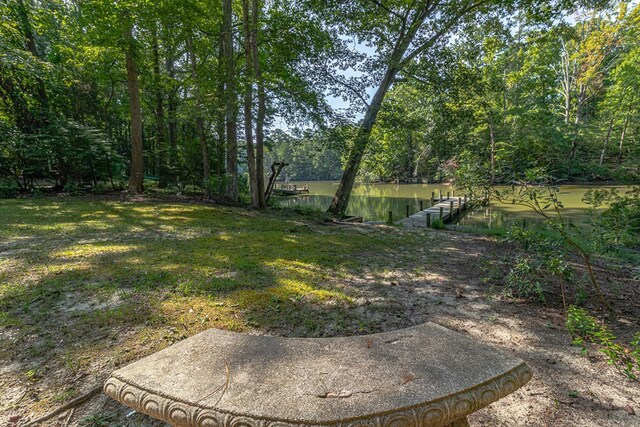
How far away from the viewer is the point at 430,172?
122 feet

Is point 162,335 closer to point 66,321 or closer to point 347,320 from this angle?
point 66,321

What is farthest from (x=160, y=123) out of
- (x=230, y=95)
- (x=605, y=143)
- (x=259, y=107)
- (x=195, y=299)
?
(x=605, y=143)

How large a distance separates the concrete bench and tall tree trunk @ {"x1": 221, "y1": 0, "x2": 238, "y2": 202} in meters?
7.63

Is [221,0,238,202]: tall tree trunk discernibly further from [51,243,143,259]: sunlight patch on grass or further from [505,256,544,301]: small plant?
[505,256,544,301]: small plant

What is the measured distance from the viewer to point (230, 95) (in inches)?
302

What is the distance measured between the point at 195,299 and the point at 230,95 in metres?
6.45

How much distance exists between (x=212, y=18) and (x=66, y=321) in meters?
11.7

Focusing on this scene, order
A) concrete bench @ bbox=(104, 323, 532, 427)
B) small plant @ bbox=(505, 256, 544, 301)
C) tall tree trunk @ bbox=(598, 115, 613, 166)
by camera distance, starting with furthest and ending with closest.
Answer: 1. tall tree trunk @ bbox=(598, 115, 613, 166)
2. small plant @ bbox=(505, 256, 544, 301)
3. concrete bench @ bbox=(104, 323, 532, 427)

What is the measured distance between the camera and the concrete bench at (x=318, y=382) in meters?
0.95

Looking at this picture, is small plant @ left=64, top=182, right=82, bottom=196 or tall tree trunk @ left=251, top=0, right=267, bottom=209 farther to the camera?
small plant @ left=64, top=182, right=82, bottom=196

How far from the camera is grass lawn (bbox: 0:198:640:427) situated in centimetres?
184

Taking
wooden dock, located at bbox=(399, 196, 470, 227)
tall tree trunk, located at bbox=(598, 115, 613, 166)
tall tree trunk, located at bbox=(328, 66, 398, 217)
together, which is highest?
tall tree trunk, located at bbox=(598, 115, 613, 166)

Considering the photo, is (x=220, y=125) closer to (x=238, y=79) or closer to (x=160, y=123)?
(x=238, y=79)

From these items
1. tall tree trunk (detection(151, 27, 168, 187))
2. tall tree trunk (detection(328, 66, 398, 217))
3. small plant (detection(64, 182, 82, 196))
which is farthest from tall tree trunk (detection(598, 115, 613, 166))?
small plant (detection(64, 182, 82, 196))
